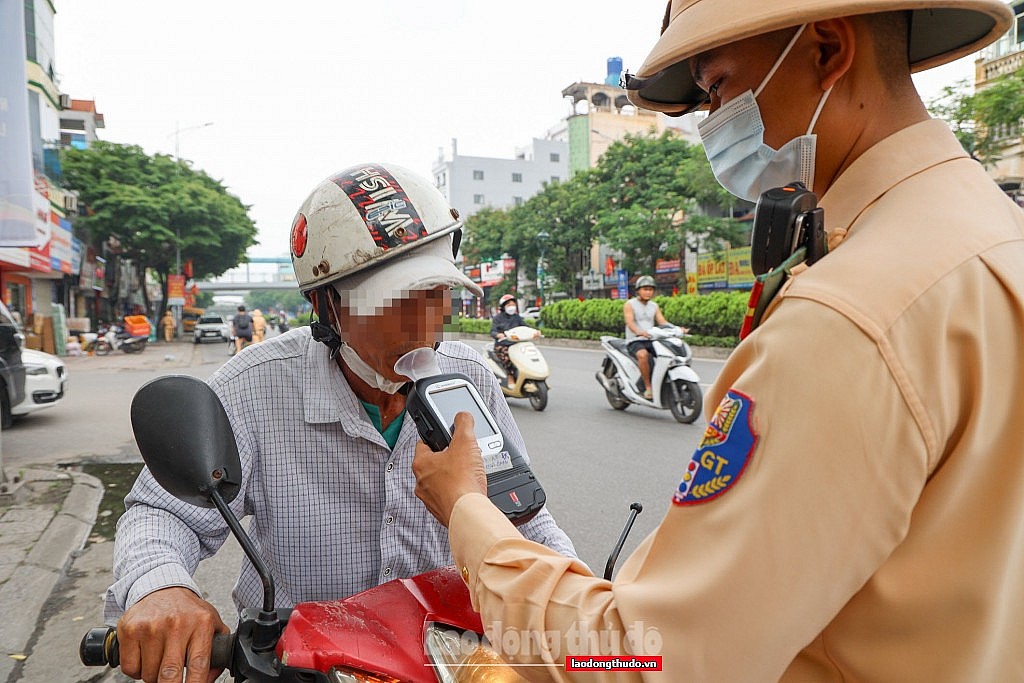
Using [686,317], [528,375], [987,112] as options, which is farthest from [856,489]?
[686,317]

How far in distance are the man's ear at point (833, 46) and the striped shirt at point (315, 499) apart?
0.93m

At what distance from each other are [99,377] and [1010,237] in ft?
54.5

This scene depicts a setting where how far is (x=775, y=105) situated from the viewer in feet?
3.19

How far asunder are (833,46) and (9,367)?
27.0ft

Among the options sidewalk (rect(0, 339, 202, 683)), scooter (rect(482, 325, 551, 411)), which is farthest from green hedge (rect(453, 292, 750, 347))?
sidewalk (rect(0, 339, 202, 683))

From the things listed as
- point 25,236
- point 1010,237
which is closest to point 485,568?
point 1010,237

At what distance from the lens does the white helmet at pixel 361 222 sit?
1.47 meters

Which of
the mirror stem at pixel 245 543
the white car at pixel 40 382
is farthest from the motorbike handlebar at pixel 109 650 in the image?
the white car at pixel 40 382

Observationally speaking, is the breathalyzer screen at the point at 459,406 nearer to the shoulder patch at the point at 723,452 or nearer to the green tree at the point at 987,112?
the shoulder patch at the point at 723,452

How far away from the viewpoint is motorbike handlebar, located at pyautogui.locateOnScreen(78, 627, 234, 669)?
3.67 ft

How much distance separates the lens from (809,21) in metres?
0.83

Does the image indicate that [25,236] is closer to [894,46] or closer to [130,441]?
[130,441]

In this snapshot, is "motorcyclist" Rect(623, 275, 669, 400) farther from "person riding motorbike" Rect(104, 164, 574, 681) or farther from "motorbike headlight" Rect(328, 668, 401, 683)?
"motorbike headlight" Rect(328, 668, 401, 683)

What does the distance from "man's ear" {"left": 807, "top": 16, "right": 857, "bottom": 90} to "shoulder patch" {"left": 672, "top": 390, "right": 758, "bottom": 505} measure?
47 centimetres
